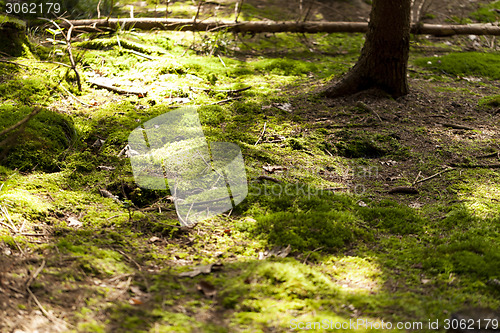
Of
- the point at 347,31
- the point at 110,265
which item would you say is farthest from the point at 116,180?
the point at 347,31

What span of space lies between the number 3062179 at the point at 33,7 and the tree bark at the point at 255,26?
0.66 metres

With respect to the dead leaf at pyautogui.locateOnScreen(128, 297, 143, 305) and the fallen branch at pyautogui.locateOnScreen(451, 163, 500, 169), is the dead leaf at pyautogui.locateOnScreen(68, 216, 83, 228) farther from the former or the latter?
the fallen branch at pyautogui.locateOnScreen(451, 163, 500, 169)

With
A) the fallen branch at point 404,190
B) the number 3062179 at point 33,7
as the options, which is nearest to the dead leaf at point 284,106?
the fallen branch at point 404,190

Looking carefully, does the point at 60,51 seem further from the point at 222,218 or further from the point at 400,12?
the point at 400,12

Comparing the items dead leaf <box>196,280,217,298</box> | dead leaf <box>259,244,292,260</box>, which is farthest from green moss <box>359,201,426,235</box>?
dead leaf <box>196,280,217,298</box>

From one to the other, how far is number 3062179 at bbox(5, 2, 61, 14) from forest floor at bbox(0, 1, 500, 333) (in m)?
1.38

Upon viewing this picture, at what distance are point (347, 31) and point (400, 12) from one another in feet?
11.1

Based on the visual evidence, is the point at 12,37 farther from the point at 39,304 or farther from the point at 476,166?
the point at 476,166

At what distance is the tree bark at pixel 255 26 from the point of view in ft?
23.3

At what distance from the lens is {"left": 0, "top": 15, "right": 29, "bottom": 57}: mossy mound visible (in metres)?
5.51

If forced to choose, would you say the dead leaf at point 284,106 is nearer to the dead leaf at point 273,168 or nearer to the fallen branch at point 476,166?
the dead leaf at point 273,168

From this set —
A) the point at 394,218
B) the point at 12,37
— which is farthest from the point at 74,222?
the point at 12,37

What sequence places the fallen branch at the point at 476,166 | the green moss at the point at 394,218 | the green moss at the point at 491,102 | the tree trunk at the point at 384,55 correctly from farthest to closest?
1. the green moss at the point at 491,102
2. the tree trunk at the point at 384,55
3. the fallen branch at the point at 476,166
4. the green moss at the point at 394,218

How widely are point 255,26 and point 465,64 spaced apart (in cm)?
408
